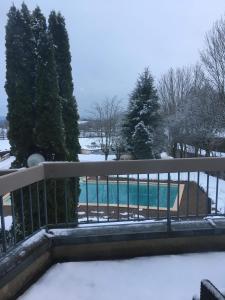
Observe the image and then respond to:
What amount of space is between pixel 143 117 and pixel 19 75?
1226 cm

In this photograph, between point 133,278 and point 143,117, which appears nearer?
point 133,278

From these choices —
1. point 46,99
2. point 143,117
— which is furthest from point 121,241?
point 143,117

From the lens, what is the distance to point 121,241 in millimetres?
2697

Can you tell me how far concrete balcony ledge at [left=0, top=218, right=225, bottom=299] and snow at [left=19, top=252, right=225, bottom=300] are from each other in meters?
0.07

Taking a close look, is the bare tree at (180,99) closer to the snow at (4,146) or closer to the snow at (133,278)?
the snow at (133,278)

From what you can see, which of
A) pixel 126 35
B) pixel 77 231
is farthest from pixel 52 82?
pixel 126 35

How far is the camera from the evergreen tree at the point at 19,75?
337 inches

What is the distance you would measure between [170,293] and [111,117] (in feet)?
85.9

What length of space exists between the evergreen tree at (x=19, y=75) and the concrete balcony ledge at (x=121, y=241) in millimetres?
6524

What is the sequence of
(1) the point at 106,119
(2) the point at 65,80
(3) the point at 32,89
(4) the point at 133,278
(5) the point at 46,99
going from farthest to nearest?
1. (1) the point at 106,119
2. (2) the point at 65,80
3. (3) the point at 32,89
4. (5) the point at 46,99
5. (4) the point at 133,278

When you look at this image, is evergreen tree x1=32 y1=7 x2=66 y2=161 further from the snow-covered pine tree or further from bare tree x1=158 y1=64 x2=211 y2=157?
bare tree x1=158 y1=64 x2=211 y2=157

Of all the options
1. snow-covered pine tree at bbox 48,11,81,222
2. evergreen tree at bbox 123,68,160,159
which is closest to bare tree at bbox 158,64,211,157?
evergreen tree at bbox 123,68,160,159

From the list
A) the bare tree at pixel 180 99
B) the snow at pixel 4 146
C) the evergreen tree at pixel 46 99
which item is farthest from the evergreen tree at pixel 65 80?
the snow at pixel 4 146

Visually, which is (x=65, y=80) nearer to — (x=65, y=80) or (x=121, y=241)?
(x=65, y=80)
